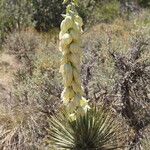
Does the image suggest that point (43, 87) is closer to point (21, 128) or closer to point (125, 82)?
point (21, 128)

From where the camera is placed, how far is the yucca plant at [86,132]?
5.72 meters

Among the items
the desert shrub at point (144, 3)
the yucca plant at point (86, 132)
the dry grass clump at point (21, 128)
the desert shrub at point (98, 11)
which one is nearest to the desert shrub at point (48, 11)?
the desert shrub at point (98, 11)

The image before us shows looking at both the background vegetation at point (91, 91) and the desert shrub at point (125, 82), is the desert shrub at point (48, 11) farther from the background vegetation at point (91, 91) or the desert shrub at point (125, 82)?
the desert shrub at point (125, 82)

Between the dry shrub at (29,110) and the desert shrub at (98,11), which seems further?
the desert shrub at (98,11)

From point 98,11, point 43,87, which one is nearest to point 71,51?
point 43,87

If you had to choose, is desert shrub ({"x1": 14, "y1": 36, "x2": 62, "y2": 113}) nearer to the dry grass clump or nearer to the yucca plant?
the dry grass clump

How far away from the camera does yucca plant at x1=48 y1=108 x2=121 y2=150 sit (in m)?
5.72

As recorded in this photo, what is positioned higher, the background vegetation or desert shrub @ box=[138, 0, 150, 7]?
desert shrub @ box=[138, 0, 150, 7]

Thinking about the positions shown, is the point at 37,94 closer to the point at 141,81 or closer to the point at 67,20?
the point at 141,81

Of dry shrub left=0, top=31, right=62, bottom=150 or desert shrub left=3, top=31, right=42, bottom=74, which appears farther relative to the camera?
desert shrub left=3, top=31, right=42, bottom=74

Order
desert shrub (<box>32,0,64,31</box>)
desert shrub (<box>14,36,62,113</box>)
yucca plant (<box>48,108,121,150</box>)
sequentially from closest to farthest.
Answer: yucca plant (<box>48,108,121,150</box>) < desert shrub (<box>14,36,62,113</box>) < desert shrub (<box>32,0,64,31</box>)

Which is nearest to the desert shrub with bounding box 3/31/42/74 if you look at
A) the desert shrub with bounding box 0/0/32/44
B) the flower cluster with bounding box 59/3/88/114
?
the desert shrub with bounding box 0/0/32/44

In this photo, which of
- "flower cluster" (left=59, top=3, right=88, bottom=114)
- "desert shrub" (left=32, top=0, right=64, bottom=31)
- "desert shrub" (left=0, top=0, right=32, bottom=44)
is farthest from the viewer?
"desert shrub" (left=32, top=0, right=64, bottom=31)

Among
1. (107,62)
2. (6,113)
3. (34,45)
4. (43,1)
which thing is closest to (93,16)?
(43,1)
